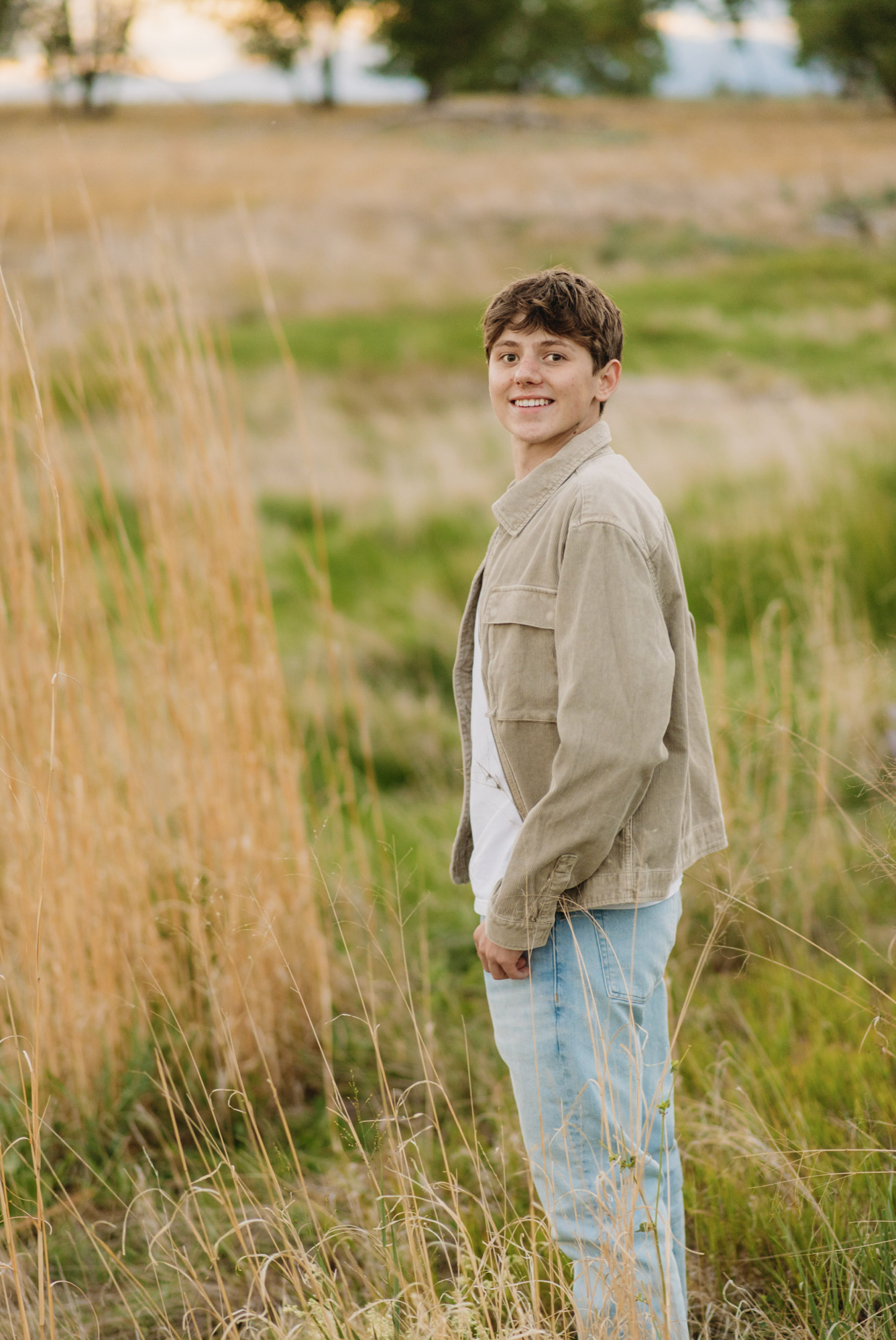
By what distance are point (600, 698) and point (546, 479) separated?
1.04 feet

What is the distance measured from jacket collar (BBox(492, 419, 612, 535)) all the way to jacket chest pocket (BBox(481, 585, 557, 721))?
99mm

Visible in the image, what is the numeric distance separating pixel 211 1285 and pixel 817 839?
1.85 m

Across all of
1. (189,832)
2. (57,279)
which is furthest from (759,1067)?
(57,279)

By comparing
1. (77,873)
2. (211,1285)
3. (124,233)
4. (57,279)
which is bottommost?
(211,1285)

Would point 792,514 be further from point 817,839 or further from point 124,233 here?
point 124,233

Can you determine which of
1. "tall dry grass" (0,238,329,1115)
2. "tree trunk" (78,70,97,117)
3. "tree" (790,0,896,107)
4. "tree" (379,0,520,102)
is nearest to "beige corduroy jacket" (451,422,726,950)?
"tall dry grass" (0,238,329,1115)

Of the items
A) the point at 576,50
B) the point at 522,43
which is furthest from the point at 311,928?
the point at 576,50

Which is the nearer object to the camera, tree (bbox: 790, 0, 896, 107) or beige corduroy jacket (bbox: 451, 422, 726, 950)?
beige corduroy jacket (bbox: 451, 422, 726, 950)

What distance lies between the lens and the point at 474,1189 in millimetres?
A: 2068

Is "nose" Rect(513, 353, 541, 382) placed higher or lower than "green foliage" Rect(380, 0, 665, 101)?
lower

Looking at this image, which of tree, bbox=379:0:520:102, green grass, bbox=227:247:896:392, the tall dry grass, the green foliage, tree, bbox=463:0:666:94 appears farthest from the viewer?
tree, bbox=463:0:666:94

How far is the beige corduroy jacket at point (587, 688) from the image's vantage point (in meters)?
1.19

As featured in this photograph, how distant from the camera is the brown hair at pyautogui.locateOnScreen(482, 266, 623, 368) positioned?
1282 mm

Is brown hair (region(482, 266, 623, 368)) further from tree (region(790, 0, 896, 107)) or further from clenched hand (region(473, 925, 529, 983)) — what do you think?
tree (region(790, 0, 896, 107))
